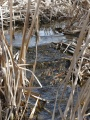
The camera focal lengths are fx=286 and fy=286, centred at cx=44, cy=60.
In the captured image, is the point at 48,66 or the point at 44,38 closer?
the point at 48,66

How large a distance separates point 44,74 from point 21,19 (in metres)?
1.97

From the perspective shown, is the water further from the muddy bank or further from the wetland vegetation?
the muddy bank

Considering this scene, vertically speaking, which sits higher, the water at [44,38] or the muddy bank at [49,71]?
the water at [44,38]

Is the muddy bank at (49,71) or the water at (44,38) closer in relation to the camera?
the muddy bank at (49,71)

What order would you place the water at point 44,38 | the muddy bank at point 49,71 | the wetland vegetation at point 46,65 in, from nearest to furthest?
the wetland vegetation at point 46,65 → the muddy bank at point 49,71 → the water at point 44,38

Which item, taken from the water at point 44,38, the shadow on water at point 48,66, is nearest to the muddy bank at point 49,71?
the shadow on water at point 48,66

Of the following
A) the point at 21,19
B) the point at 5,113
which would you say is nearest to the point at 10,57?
the point at 5,113

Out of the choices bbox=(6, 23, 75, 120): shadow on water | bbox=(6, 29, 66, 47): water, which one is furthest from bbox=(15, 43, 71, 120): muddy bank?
bbox=(6, 29, 66, 47): water

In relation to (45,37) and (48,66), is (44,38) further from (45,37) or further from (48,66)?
(48,66)

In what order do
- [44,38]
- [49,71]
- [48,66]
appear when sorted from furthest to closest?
[44,38]
[48,66]
[49,71]

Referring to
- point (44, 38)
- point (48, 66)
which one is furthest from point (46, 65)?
point (44, 38)

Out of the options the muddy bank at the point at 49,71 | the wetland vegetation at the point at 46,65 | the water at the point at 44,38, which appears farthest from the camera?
the water at the point at 44,38

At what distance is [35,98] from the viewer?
1.95 m

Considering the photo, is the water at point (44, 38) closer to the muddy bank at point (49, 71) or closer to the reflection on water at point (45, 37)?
the reflection on water at point (45, 37)
